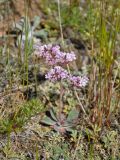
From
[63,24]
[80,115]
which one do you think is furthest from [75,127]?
[63,24]

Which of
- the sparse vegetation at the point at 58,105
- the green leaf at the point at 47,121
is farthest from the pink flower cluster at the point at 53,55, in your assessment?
the green leaf at the point at 47,121

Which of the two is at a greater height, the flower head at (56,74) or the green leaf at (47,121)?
the flower head at (56,74)

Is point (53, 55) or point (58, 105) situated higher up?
point (53, 55)

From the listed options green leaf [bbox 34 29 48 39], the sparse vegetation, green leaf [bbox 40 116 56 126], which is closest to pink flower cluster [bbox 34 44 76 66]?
the sparse vegetation

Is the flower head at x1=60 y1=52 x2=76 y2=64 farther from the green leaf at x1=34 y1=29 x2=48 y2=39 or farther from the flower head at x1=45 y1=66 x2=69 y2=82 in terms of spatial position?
the green leaf at x1=34 y1=29 x2=48 y2=39

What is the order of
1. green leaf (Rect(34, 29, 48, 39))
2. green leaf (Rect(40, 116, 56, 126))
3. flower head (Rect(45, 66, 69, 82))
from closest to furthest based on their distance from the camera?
flower head (Rect(45, 66, 69, 82)), green leaf (Rect(40, 116, 56, 126)), green leaf (Rect(34, 29, 48, 39))

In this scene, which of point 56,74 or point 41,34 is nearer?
point 56,74

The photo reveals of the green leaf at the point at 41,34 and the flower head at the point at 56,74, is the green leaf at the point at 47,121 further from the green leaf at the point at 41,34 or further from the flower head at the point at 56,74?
the green leaf at the point at 41,34

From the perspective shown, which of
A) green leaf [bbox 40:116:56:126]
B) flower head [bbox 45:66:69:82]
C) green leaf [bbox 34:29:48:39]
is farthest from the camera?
green leaf [bbox 34:29:48:39]

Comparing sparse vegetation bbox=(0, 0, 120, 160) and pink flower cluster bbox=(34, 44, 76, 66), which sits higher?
pink flower cluster bbox=(34, 44, 76, 66)

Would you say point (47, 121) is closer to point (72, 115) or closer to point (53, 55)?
point (72, 115)

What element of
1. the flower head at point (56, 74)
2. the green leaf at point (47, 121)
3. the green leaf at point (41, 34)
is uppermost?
the green leaf at point (41, 34)

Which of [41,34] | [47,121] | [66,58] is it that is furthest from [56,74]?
[41,34]
